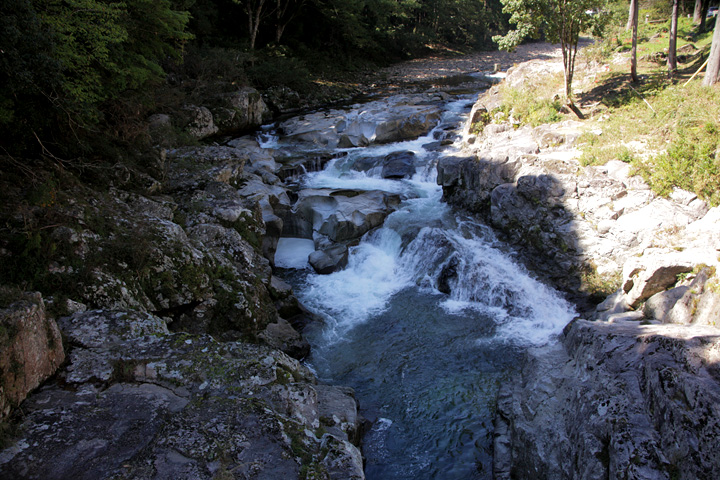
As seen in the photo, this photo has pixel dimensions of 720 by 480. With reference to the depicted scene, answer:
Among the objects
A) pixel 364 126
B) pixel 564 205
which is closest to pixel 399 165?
pixel 364 126

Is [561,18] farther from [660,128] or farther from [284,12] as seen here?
[284,12]

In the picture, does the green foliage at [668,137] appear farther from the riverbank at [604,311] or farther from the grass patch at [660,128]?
the riverbank at [604,311]

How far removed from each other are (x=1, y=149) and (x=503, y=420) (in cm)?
905

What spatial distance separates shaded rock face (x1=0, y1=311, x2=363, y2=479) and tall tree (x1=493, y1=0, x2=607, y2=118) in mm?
14935

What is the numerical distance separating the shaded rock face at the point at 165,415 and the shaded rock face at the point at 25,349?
0.17 m

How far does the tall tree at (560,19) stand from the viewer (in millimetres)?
14484

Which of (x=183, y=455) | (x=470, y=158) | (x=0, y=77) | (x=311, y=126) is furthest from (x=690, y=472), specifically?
(x=311, y=126)

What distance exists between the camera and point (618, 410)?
492cm

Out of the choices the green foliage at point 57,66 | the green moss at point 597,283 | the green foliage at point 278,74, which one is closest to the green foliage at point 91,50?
the green foliage at point 57,66

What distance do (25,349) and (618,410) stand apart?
6.27 metres

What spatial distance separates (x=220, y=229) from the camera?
9344mm

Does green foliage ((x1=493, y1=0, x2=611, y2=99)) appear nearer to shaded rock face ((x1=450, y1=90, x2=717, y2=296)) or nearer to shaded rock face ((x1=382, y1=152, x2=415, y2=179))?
shaded rock face ((x1=450, y1=90, x2=717, y2=296))

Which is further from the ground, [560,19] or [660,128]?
[560,19]

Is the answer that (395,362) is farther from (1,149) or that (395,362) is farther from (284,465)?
(1,149)
